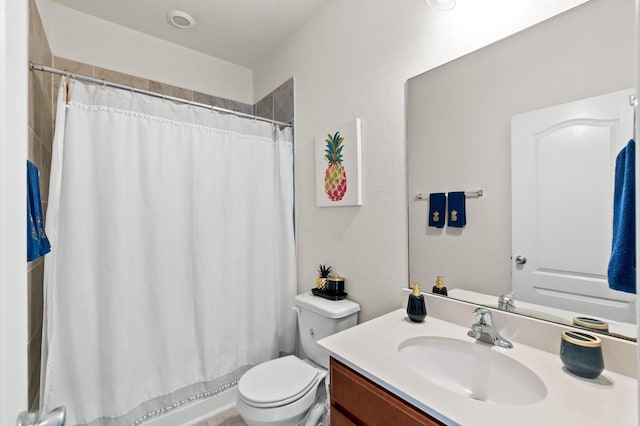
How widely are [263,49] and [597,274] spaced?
7.97ft

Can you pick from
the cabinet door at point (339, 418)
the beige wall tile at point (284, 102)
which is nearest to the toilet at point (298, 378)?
the cabinet door at point (339, 418)

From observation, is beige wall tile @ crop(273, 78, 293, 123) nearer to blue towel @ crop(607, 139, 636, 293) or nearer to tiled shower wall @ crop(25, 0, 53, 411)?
tiled shower wall @ crop(25, 0, 53, 411)

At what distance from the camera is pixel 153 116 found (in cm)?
165

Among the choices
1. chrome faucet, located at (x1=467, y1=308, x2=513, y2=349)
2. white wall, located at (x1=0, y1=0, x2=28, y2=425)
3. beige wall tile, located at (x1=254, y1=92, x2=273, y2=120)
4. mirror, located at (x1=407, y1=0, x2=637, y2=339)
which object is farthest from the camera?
beige wall tile, located at (x1=254, y1=92, x2=273, y2=120)

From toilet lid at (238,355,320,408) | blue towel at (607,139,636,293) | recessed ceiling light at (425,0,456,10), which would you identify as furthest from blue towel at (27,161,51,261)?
blue towel at (607,139,636,293)

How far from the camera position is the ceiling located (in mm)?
1811

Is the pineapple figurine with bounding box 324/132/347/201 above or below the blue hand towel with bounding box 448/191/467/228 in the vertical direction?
above

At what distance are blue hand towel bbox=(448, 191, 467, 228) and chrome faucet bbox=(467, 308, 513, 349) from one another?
345mm

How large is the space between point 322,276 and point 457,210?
3.06 feet

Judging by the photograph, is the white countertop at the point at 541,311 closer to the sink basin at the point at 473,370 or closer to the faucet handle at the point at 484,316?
the faucet handle at the point at 484,316

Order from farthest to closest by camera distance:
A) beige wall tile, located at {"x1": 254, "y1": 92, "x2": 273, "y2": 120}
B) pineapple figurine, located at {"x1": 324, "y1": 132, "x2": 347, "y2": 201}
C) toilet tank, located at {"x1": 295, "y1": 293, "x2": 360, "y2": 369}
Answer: beige wall tile, located at {"x1": 254, "y1": 92, "x2": 273, "y2": 120}
pineapple figurine, located at {"x1": 324, "y1": 132, "x2": 347, "y2": 201}
toilet tank, located at {"x1": 295, "y1": 293, "x2": 360, "y2": 369}

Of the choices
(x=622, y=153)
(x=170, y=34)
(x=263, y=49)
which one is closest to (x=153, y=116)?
(x=170, y=34)

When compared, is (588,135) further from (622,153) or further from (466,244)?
(466,244)

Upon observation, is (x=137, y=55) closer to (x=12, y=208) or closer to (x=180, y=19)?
(x=180, y=19)
